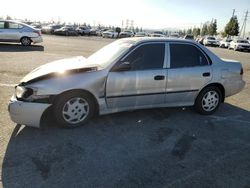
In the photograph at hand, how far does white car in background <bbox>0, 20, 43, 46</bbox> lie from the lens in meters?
16.5

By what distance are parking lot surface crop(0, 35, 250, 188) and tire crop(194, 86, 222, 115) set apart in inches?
7.6

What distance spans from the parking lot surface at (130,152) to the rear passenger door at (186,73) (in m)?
0.45

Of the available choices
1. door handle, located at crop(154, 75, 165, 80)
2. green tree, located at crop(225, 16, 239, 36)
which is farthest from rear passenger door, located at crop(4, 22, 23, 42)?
green tree, located at crop(225, 16, 239, 36)

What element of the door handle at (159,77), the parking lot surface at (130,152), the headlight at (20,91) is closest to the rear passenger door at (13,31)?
the parking lot surface at (130,152)

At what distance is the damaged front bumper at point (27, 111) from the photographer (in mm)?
4047

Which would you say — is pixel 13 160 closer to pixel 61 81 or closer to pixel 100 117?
pixel 61 81

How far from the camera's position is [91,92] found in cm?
443

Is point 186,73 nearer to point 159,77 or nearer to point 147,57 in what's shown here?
point 159,77

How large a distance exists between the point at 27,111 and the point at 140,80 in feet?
6.37

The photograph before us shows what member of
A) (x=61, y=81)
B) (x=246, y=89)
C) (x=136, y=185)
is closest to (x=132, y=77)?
(x=61, y=81)

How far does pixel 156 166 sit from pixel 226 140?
5.21 ft

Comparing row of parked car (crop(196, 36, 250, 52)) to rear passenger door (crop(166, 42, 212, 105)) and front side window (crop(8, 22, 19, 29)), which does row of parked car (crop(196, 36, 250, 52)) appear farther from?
rear passenger door (crop(166, 42, 212, 105))

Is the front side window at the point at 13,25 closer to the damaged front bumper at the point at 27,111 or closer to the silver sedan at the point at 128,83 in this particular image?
the silver sedan at the point at 128,83

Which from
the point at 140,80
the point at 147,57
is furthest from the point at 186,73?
the point at 140,80
